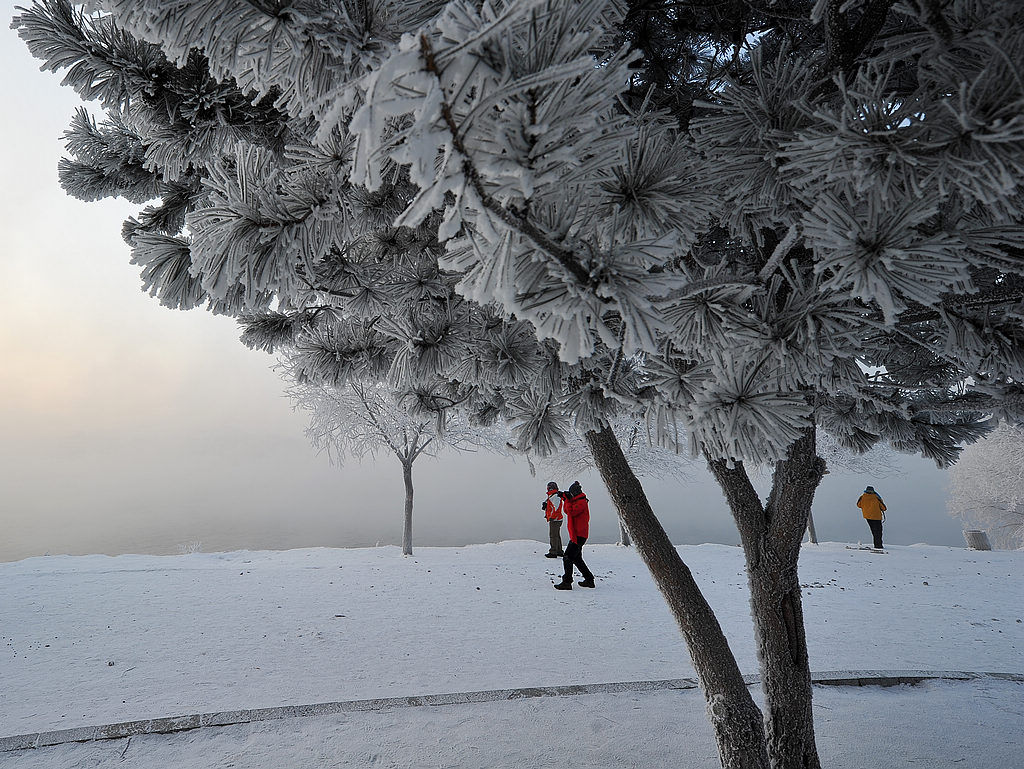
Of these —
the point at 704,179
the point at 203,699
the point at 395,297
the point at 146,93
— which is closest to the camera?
the point at 704,179

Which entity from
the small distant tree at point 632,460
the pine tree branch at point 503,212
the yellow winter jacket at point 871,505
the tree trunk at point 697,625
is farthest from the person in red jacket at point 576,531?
the yellow winter jacket at point 871,505

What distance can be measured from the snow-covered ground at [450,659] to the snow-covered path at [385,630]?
31mm

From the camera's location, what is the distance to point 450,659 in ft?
15.7

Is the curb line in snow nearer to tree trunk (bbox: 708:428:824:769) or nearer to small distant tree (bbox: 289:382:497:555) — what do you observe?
tree trunk (bbox: 708:428:824:769)

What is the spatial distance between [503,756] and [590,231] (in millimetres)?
3351

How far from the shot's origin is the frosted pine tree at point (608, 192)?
708mm

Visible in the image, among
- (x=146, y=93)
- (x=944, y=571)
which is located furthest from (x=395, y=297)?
(x=944, y=571)

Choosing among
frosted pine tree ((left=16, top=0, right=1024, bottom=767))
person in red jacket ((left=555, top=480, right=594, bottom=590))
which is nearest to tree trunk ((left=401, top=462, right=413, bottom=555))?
person in red jacket ((left=555, top=480, right=594, bottom=590))

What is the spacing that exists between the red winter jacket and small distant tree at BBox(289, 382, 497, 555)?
475cm

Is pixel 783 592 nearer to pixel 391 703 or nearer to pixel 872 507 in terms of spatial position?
pixel 391 703

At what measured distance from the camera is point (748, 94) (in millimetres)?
1403

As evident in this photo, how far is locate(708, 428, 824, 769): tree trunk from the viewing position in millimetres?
2766

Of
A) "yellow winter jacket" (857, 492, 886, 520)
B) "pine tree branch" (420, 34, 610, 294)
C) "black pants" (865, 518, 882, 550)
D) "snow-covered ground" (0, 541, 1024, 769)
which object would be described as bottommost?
"snow-covered ground" (0, 541, 1024, 769)

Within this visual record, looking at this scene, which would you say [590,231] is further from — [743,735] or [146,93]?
[743,735]
